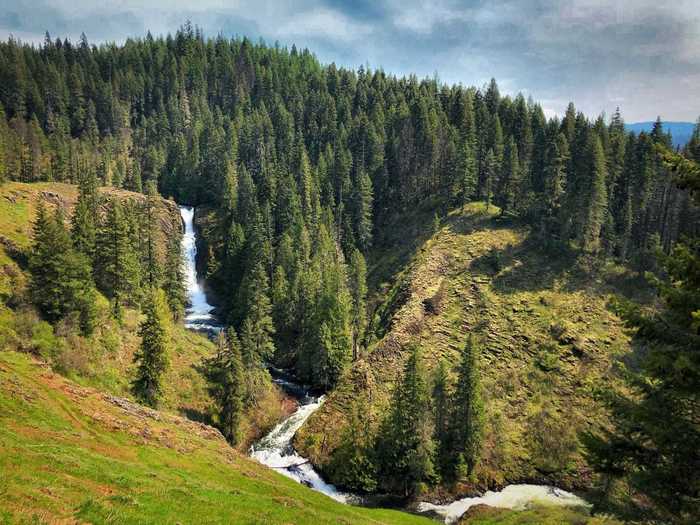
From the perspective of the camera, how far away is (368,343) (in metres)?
80.2

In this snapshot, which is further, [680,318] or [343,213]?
[343,213]

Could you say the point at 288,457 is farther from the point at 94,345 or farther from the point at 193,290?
the point at 193,290

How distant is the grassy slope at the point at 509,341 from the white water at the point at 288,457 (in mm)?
1734

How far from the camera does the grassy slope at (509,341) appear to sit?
60906mm

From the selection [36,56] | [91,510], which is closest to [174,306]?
[91,510]

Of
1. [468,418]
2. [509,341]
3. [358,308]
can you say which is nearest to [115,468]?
[468,418]

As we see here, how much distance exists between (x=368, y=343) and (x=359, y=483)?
1104 inches

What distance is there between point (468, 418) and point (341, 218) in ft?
222

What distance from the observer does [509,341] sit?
7475 cm

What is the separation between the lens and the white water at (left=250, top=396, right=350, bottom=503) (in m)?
55.3

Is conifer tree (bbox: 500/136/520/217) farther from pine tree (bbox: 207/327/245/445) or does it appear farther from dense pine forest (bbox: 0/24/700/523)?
pine tree (bbox: 207/327/245/445)

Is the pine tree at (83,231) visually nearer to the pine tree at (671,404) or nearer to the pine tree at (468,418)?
the pine tree at (468,418)

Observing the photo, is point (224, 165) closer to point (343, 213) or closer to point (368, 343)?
point (343, 213)

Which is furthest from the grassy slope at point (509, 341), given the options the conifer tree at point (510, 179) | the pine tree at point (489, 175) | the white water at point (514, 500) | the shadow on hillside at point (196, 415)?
the shadow on hillside at point (196, 415)
